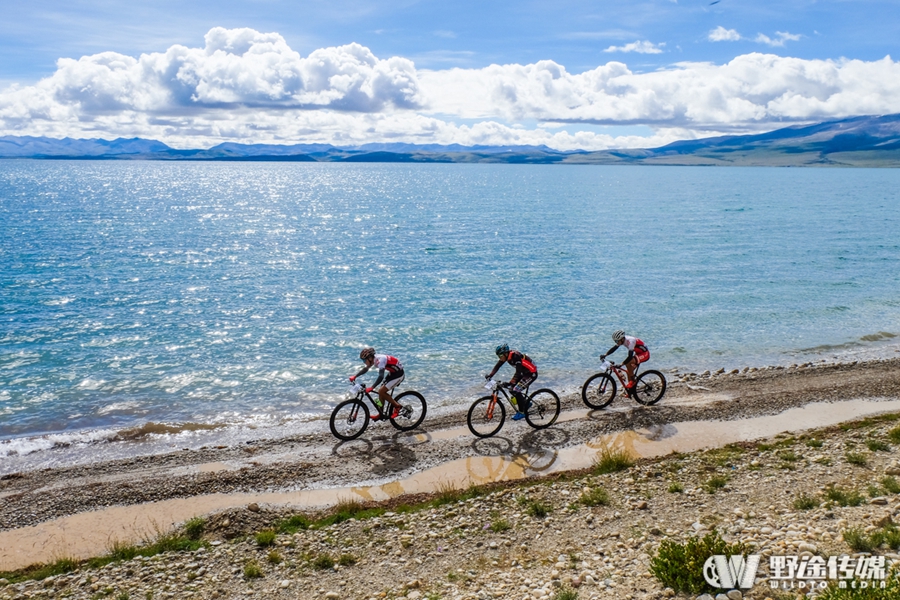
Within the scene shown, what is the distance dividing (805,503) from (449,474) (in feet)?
27.3

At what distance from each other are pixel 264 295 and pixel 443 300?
12113 millimetres

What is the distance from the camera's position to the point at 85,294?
1491 inches

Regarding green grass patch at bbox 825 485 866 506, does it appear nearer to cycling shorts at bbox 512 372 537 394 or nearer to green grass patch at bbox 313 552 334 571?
cycling shorts at bbox 512 372 537 394

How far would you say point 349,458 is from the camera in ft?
56.2

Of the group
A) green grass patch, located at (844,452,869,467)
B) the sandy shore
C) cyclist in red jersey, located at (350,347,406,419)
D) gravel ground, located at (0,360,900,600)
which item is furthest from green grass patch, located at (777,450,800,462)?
cyclist in red jersey, located at (350,347,406,419)

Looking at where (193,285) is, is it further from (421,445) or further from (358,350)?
(421,445)

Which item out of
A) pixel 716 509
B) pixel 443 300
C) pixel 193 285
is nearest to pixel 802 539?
pixel 716 509

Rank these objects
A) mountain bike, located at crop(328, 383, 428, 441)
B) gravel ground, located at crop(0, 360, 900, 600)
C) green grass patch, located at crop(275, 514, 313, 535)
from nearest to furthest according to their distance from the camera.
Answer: gravel ground, located at crop(0, 360, 900, 600)
green grass patch, located at crop(275, 514, 313, 535)
mountain bike, located at crop(328, 383, 428, 441)

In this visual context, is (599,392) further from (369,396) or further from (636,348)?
(369,396)

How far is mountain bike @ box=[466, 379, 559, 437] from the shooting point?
59.8 ft

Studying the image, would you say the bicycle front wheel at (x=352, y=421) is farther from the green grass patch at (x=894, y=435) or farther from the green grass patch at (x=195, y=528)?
the green grass patch at (x=894, y=435)

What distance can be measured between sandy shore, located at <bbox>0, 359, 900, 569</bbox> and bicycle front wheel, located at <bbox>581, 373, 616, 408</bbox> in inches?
14.2

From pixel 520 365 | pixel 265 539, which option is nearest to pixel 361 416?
pixel 520 365

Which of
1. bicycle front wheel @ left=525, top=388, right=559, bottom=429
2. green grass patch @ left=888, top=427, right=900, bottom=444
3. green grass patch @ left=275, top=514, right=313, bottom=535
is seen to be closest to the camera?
green grass patch @ left=275, top=514, right=313, bottom=535
